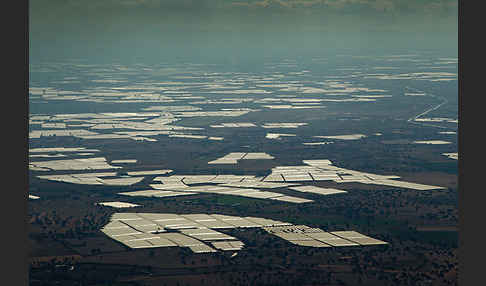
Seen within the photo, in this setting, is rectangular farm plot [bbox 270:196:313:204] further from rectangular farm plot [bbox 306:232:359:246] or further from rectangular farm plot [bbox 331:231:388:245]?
rectangular farm plot [bbox 306:232:359:246]

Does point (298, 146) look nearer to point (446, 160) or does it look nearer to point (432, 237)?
point (446, 160)

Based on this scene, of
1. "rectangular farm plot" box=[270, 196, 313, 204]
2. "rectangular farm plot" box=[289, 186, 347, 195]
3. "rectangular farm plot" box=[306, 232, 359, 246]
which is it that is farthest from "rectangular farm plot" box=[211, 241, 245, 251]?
"rectangular farm plot" box=[289, 186, 347, 195]

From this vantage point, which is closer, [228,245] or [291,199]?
[228,245]

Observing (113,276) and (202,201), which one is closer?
(113,276)

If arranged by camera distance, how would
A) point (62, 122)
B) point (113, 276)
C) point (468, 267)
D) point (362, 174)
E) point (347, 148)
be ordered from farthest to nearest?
point (62, 122)
point (347, 148)
point (362, 174)
point (113, 276)
point (468, 267)

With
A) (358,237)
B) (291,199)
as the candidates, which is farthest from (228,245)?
(291,199)

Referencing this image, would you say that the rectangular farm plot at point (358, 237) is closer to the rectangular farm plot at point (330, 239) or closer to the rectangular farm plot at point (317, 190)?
the rectangular farm plot at point (330, 239)

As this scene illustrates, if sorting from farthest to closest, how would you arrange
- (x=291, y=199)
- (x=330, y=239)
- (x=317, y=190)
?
(x=317, y=190)
(x=291, y=199)
(x=330, y=239)

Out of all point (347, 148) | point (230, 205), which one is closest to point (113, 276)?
point (230, 205)

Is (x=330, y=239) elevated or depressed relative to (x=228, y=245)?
depressed

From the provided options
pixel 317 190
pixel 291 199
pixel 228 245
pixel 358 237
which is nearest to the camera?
pixel 228 245

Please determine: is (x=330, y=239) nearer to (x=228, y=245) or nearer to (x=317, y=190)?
(x=228, y=245)
